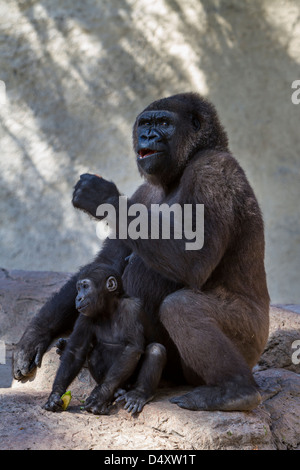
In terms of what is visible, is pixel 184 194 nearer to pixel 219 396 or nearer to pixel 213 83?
pixel 219 396

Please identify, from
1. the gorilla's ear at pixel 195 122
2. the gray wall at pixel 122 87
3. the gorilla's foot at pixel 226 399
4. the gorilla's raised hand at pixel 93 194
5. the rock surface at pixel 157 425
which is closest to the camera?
the rock surface at pixel 157 425

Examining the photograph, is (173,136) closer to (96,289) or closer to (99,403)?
(96,289)

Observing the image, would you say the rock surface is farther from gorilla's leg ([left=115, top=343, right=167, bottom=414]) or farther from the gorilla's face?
the gorilla's face

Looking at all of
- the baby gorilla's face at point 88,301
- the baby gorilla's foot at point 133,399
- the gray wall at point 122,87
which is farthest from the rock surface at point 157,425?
the gray wall at point 122,87

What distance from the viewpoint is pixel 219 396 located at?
9.73 ft

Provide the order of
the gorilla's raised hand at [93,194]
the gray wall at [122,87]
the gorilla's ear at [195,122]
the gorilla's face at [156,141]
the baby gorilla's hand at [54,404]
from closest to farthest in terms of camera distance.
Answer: the baby gorilla's hand at [54,404]
the gorilla's raised hand at [93,194]
the gorilla's face at [156,141]
the gorilla's ear at [195,122]
the gray wall at [122,87]

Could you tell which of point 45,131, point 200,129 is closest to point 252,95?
point 45,131

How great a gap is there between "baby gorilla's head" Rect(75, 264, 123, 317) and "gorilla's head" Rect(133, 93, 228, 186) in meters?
0.73

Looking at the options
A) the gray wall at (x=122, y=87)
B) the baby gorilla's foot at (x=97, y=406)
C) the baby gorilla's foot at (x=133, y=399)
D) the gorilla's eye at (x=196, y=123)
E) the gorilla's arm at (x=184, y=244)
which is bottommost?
the baby gorilla's foot at (x=97, y=406)

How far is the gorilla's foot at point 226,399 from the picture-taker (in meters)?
2.95

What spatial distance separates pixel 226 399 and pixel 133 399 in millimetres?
475

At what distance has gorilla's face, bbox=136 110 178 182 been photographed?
361 cm

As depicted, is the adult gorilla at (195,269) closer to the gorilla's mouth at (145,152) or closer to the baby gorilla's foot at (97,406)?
the gorilla's mouth at (145,152)

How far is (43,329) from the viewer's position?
12.4 feet
